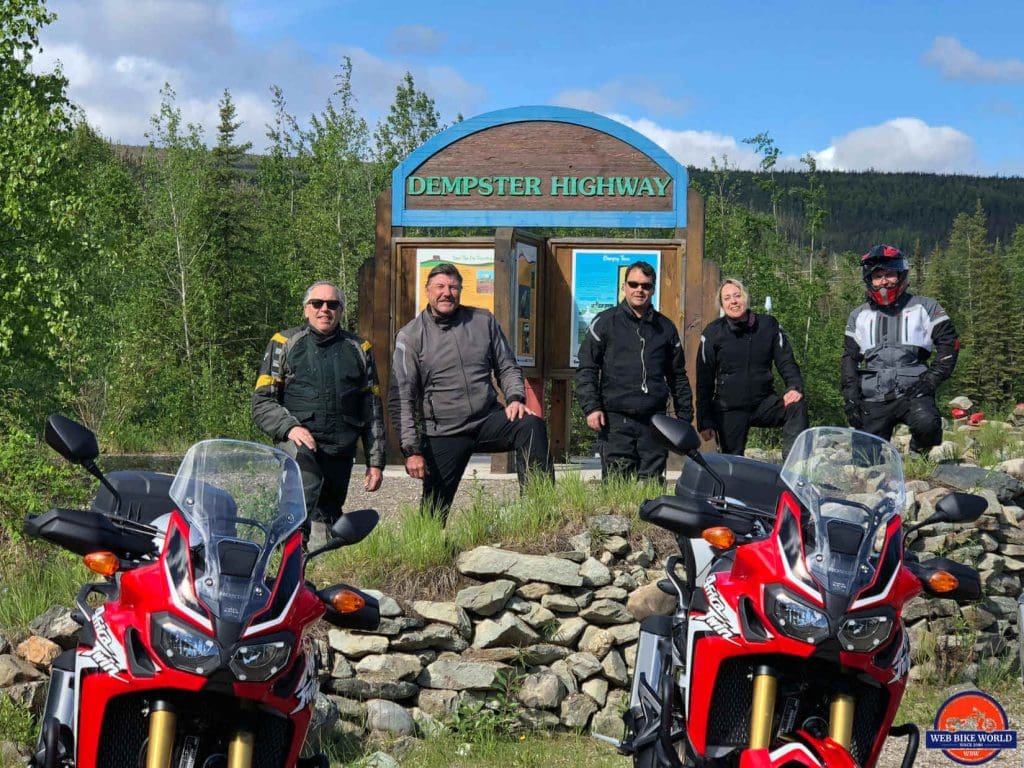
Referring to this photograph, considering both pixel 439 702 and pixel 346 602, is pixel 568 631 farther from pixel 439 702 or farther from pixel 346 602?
pixel 346 602

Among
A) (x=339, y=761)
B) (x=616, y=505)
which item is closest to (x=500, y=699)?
(x=339, y=761)

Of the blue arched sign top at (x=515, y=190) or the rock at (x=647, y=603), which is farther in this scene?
the blue arched sign top at (x=515, y=190)

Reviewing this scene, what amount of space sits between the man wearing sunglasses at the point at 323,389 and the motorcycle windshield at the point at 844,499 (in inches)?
131

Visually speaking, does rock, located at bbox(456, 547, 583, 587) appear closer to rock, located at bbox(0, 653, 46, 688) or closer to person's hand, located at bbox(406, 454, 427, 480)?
person's hand, located at bbox(406, 454, 427, 480)

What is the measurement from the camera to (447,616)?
6.33 meters

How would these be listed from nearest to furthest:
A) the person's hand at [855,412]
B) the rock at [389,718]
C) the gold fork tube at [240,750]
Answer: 1. the gold fork tube at [240,750]
2. the rock at [389,718]
3. the person's hand at [855,412]

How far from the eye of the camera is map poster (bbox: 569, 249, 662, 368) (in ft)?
38.7

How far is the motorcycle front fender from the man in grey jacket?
3.81 m

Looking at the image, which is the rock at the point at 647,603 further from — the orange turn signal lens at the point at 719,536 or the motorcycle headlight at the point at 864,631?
the motorcycle headlight at the point at 864,631

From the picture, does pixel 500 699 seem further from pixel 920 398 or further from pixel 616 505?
pixel 920 398

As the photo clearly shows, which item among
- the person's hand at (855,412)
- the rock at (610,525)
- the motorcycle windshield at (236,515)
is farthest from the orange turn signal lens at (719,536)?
the person's hand at (855,412)

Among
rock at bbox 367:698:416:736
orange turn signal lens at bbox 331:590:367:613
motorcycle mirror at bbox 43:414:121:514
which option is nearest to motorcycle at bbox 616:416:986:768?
orange turn signal lens at bbox 331:590:367:613

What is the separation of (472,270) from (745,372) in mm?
4515

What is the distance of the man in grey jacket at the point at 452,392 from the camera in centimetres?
691
